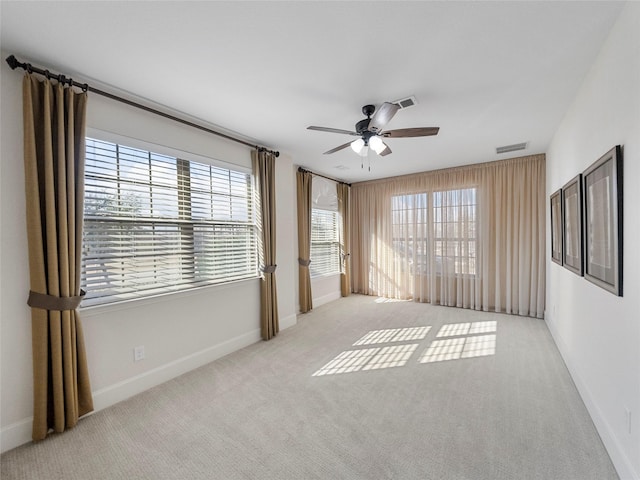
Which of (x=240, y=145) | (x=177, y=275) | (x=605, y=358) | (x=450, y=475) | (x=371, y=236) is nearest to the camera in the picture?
(x=450, y=475)

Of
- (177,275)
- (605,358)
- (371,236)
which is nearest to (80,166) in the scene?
(177,275)

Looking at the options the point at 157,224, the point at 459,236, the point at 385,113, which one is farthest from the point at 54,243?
the point at 459,236

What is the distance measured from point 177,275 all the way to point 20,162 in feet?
4.54

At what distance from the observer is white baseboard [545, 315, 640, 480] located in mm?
1431

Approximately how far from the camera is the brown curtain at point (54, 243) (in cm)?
183

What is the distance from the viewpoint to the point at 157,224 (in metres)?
2.58

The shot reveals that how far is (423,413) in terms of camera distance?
6.77 feet

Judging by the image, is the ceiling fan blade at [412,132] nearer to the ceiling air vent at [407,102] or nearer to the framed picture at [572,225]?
the ceiling air vent at [407,102]

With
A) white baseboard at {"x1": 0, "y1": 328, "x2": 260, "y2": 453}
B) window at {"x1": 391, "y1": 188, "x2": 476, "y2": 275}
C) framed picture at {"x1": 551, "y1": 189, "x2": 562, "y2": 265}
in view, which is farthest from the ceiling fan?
window at {"x1": 391, "y1": 188, "x2": 476, "y2": 275}

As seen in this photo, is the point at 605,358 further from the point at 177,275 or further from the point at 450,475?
the point at 177,275

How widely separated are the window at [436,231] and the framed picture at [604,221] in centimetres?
273

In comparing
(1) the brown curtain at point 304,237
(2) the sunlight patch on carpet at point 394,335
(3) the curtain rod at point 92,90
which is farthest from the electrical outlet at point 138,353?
(1) the brown curtain at point 304,237

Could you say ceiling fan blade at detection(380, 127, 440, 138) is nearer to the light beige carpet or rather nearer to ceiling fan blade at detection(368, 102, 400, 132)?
ceiling fan blade at detection(368, 102, 400, 132)

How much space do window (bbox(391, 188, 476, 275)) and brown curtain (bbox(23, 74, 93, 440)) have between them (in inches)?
189
